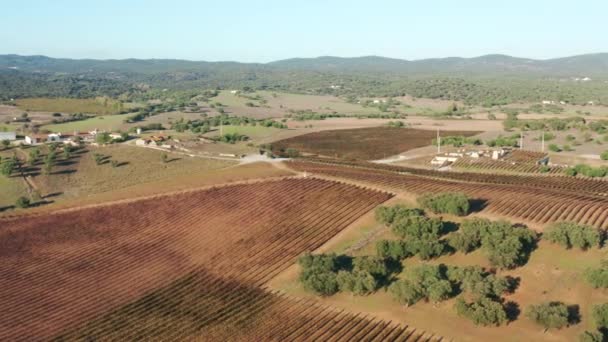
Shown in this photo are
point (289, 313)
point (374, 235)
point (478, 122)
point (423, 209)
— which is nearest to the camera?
point (289, 313)

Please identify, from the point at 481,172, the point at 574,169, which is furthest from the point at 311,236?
the point at 574,169

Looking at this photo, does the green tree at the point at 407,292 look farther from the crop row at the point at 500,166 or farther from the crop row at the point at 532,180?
the crop row at the point at 500,166

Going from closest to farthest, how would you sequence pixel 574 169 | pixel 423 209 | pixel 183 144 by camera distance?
pixel 423 209 → pixel 574 169 → pixel 183 144

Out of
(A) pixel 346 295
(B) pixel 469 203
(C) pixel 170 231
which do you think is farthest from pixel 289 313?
(B) pixel 469 203

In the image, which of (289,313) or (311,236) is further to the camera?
(311,236)

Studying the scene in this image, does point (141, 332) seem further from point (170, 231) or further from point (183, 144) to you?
point (183, 144)

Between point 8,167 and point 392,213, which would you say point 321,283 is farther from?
point 8,167

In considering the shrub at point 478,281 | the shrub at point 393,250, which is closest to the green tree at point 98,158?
the shrub at point 393,250

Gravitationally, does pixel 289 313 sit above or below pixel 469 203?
below
